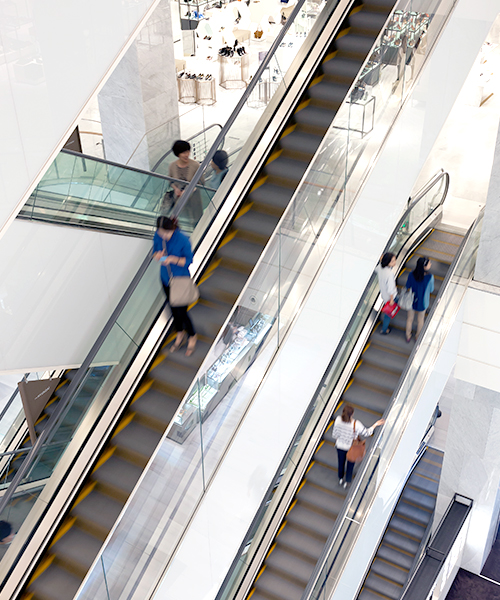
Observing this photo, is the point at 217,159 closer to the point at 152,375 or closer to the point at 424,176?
the point at 152,375

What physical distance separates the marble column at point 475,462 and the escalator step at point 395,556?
90 cm

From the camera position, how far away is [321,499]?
8938 millimetres

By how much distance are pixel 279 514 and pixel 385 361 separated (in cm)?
268

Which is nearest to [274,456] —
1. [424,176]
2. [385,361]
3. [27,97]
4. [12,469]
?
[385,361]

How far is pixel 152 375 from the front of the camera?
6.71 metres

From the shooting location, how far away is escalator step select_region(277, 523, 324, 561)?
339 inches

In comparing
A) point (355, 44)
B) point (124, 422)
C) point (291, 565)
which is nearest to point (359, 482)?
point (291, 565)

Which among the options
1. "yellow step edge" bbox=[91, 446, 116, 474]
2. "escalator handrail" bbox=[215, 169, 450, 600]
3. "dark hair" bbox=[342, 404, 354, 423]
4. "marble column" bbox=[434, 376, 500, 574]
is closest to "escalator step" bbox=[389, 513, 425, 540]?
"marble column" bbox=[434, 376, 500, 574]

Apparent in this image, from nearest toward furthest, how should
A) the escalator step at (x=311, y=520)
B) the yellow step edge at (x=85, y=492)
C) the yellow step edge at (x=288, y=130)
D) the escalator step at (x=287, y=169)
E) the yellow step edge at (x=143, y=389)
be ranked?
the yellow step edge at (x=85, y=492) < the yellow step edge at (x=143, y=389) < the escalator step at (x=287, y=169) < the yellow step edge at (x=288, y=130) < the escalator step at (x=311, y=520)

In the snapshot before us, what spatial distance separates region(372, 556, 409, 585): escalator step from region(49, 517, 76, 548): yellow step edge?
7578mm

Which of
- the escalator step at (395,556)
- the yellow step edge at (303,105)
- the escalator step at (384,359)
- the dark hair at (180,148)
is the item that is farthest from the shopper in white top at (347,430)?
the escalator step at (395,556)

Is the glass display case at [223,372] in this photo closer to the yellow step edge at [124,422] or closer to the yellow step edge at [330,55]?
the yellow step edge at [124,422]

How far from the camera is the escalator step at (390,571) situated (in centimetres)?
1177

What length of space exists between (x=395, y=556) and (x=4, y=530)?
341 inches
